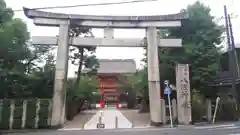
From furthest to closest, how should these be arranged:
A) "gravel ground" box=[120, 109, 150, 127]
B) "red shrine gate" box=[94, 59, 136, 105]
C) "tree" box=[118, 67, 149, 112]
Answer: "red shrine gate" box=[94, 59, 136, 105], "tree" box=[118, 67, 149, 112], "gravel ground" box=[120, 109, 150, 127]

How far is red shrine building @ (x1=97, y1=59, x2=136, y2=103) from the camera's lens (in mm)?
46844

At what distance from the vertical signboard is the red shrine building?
26043 millimetres

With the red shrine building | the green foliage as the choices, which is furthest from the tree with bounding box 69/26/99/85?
the red shrine building

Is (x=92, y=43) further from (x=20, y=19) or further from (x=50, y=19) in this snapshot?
(x=20, y=19)

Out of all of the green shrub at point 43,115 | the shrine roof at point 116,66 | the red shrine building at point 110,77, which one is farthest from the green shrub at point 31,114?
the shrine roof at point 116,66

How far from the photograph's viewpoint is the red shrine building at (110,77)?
46.8 m

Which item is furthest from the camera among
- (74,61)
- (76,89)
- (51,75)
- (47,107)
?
(74,61)

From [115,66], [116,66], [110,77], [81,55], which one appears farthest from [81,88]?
[116,66]

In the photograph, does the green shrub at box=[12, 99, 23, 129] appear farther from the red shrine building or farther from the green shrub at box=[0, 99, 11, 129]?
the red shrine building

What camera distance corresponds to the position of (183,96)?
733 inches

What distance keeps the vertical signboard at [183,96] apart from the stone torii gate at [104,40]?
1.30 meters

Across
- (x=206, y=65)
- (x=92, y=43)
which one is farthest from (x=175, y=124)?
(x=92, y=43)

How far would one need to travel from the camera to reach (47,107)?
18.1 m

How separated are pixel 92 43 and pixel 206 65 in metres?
8.63
